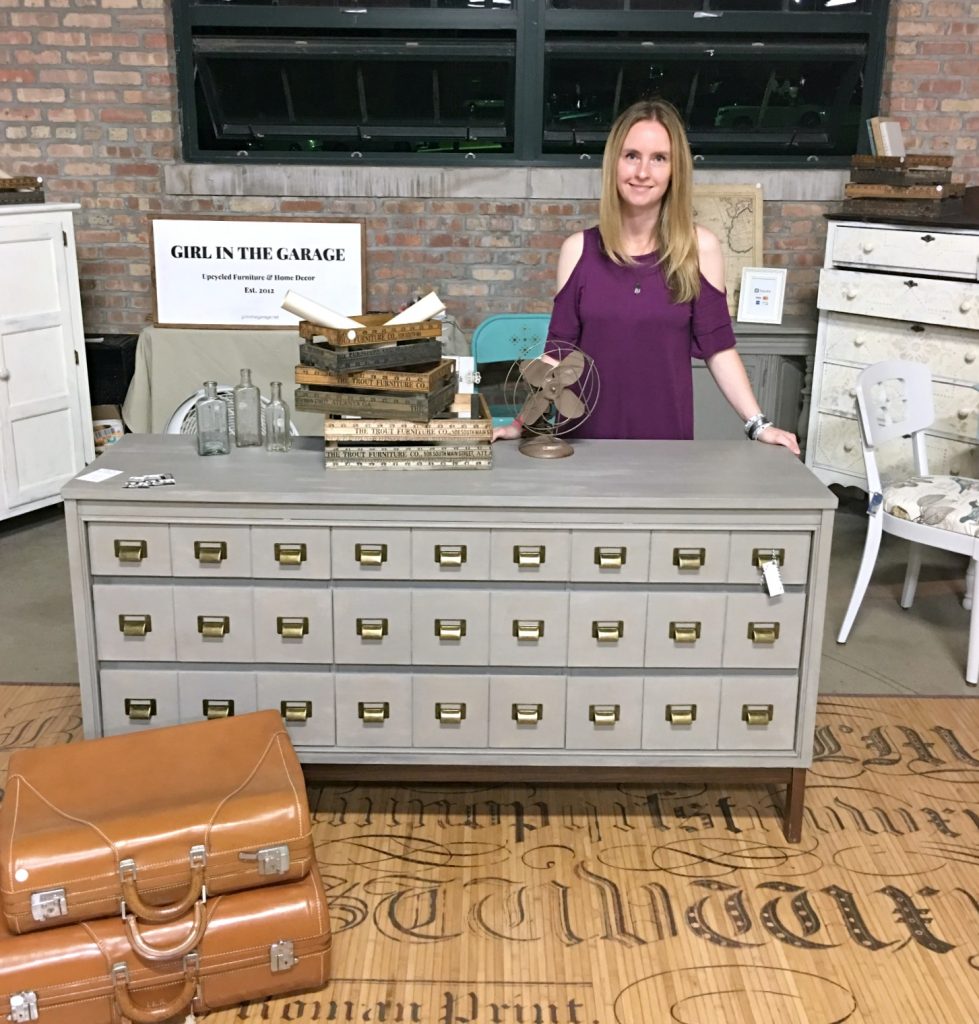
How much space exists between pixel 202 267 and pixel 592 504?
3188 millimetres

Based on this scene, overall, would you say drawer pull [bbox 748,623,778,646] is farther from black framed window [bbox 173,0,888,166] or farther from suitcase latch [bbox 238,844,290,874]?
black framed window [bbox 173,0,888,166]

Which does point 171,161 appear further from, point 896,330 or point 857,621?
point 857,621

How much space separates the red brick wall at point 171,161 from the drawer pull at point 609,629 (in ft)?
9.86

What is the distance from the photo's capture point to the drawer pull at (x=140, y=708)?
2504 millimetres

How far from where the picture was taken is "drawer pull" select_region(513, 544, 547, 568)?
2416 mm

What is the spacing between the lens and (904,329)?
4.31 metres

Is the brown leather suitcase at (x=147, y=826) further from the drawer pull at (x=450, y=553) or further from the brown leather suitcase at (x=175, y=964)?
the drawer pull at (x=450, y=553)

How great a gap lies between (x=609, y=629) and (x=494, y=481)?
0.41 metres

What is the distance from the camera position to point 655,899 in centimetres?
245

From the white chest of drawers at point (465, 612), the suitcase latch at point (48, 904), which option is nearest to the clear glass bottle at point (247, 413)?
the white chest of drawers at point (465, 612)

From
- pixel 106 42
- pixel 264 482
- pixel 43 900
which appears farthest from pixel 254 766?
pixel 106 42

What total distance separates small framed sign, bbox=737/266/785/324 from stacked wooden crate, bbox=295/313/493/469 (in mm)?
2666

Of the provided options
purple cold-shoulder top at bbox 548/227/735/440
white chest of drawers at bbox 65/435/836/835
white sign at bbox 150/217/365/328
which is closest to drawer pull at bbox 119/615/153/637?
white chest of drawers at bbox 65/435/836/835

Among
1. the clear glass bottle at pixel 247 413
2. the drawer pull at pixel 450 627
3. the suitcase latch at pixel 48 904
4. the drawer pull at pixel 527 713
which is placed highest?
the clear glass bottle at pixel 247 413
